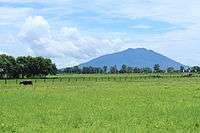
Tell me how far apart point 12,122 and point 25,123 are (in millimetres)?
707

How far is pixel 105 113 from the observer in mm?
26688

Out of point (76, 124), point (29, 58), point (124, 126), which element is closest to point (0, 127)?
point (76, 124)

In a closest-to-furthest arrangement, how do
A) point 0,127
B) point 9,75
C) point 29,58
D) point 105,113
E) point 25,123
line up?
point 0,127 < point 25,123 < point 105,113 < point 9,75 < point 29,58

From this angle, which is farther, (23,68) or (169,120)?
(23,68)

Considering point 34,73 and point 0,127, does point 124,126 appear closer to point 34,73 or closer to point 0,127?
point 0,127

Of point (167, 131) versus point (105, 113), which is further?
point (105, 113)

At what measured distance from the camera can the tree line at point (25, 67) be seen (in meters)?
138

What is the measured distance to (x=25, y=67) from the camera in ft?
472

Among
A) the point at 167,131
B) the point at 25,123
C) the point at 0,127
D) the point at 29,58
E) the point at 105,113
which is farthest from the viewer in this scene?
the point at 29,58

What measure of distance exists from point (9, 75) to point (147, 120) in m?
121

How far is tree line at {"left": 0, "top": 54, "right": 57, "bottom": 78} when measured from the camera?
5438 inches

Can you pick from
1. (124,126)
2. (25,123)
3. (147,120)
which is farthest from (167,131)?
(25,123)

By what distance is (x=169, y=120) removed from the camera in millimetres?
22719

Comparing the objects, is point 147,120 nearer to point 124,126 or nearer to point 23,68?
point 124,126
